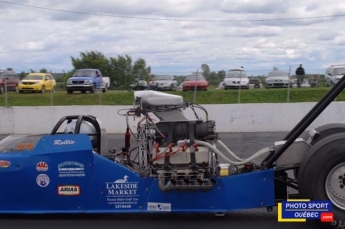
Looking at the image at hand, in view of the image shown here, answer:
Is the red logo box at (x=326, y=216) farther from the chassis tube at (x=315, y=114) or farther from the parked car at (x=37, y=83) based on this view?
the parked car at (x=37, y=83)

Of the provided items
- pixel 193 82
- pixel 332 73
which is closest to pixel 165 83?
pixel 193 82

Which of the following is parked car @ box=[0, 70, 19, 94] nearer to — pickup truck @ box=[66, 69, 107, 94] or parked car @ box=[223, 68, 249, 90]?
pickup truck @ box=[66, 69, 107, 94]

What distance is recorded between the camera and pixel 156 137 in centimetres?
727

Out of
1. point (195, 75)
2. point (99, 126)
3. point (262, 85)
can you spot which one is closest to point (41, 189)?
→ point (99, 126)

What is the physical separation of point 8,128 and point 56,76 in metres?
17.1

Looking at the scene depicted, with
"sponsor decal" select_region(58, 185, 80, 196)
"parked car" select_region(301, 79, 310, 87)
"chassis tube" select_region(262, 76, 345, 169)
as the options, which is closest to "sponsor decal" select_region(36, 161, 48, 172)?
"sponsor decal" select_region(58, 185, 80, 196)

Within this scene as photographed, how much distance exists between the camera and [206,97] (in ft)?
102

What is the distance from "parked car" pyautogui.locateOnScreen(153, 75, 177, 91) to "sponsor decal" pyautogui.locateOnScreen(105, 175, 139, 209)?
73.1 ft

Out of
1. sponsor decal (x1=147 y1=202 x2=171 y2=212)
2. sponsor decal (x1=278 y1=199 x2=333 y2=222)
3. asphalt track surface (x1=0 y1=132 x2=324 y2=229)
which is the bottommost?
asphalt track surface (x1=0 y1=132 x2=324 y2=229)

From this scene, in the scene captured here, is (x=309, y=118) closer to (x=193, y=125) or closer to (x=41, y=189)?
(x=193, y=125)

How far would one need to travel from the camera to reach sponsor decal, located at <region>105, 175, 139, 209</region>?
272 inches

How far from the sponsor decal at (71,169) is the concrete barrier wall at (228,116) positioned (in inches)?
522

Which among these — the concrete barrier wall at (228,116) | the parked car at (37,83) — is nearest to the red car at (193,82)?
the concrete barrier wall at (228,116)

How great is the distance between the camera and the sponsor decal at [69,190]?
6941 millimetres
